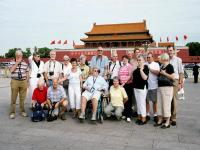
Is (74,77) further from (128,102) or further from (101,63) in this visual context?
(128,102)

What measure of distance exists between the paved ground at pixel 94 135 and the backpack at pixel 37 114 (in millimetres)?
190

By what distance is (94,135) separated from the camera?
188 inches

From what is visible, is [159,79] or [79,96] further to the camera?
[79,96]

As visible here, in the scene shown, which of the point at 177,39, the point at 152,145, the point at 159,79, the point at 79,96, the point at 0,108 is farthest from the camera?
the point at 177,39

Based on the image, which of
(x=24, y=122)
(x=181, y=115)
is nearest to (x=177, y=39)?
(x=181, y=115)

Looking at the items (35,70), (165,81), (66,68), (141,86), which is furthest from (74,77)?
(165,81)

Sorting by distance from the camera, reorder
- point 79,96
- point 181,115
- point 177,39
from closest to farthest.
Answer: point 79,96
point 181,115
point 177,39

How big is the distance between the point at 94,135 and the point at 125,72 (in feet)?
6.18

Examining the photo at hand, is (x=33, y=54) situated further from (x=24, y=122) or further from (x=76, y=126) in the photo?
(x=76, y=126)

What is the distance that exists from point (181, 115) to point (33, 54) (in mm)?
4184

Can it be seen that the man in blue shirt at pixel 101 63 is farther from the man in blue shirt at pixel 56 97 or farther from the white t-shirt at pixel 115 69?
the man in blue shirt at pixel 56 97

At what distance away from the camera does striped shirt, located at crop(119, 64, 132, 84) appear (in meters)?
6.09

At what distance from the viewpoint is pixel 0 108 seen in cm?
740

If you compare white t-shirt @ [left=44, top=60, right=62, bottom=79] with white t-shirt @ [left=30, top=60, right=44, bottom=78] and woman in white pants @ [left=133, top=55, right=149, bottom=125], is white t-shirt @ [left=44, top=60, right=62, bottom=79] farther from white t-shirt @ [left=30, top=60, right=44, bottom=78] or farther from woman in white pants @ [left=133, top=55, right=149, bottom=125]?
woman in white pants @ [left=133, top=55, right=149, bottom=125]
